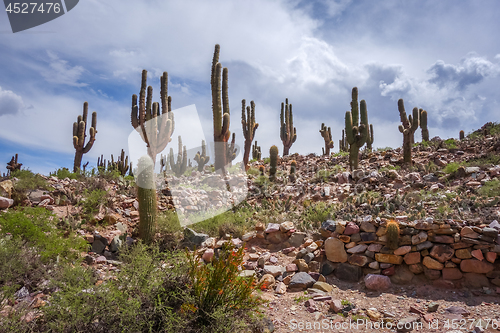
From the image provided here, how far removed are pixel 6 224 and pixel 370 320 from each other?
21.2ft

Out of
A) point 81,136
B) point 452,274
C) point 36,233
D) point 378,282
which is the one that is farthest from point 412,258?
point 81,136

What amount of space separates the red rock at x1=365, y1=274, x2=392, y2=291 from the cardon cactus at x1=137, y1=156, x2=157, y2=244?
16.3ft

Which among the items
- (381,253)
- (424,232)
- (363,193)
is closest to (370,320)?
(381,253)

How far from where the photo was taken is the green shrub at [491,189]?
679cm

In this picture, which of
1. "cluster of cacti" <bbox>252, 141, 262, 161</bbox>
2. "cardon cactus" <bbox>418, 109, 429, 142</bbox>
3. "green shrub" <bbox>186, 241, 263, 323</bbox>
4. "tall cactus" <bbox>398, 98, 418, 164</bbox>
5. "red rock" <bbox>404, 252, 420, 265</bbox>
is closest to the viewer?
"green shrub" <bbox>186, 241, 263, 323</bbox>

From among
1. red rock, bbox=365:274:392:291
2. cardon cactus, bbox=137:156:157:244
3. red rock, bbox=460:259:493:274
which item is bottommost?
red rock, bbox=365:274:392:291

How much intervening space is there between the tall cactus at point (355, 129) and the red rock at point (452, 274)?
258 inches

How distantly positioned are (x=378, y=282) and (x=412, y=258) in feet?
2.84

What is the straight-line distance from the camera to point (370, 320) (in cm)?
421

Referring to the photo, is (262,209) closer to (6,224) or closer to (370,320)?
(370,320)

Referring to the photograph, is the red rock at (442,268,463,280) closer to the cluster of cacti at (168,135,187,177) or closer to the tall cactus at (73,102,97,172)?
the cluster of cacti at (168,135,187,177)

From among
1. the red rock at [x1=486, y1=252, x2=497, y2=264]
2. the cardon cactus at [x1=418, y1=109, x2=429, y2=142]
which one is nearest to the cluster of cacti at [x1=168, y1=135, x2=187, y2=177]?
the red rock at [x1=486, y1=252, x2=497, y2=264]

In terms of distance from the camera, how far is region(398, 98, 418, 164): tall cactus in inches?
447

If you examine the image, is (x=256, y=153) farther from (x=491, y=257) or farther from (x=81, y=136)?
(x=491, y=257)
